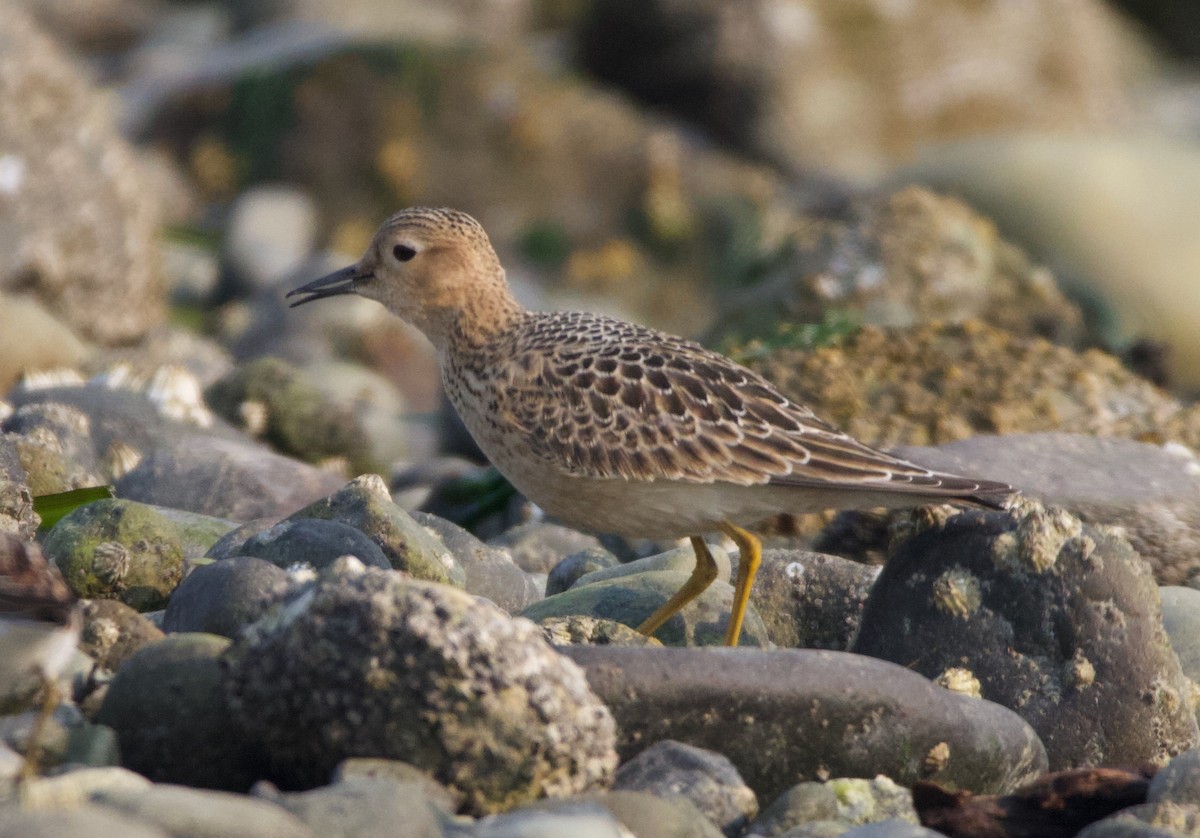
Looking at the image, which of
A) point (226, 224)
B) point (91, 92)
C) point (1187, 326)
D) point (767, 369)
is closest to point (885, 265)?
point (767, 369)

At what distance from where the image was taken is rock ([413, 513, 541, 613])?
20.8 ft

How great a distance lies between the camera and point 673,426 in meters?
6.11

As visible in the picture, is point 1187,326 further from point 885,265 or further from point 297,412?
point 297,412

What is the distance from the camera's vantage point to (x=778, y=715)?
15.7 ft

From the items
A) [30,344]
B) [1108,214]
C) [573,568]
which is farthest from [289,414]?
[1108,214]

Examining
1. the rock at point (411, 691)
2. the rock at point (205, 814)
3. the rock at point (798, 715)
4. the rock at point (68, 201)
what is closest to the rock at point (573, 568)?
the rock at point (798, 715)

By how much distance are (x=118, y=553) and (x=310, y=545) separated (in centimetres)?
79

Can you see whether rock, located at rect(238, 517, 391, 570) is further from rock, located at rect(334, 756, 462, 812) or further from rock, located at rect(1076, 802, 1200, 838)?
rock, located at rect(1076, 802, 1200, 838)

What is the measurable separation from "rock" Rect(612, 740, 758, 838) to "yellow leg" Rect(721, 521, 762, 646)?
119 cm

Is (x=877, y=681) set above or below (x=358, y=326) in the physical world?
above

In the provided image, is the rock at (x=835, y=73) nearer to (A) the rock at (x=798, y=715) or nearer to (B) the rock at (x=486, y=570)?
(B) the rock at (x=486, y=570)

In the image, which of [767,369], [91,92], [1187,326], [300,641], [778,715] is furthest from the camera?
[91,92]

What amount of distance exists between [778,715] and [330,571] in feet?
4.76

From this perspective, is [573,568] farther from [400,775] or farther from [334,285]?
[400,775]
